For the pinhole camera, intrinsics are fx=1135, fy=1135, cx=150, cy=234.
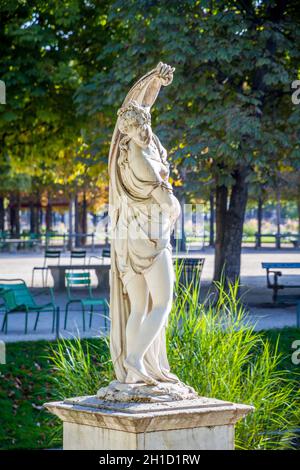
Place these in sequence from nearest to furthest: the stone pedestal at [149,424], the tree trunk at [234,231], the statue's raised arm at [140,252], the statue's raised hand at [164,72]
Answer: the stone pedestal at [149,424] → the statue's raised arm at [140,252] → the statue's raised hand at [164,72] → the tree trunk at [234,231]

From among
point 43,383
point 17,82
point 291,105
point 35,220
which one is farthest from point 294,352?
point 35,220

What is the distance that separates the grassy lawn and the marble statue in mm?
5107

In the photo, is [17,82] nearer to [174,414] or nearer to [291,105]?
[291,105]

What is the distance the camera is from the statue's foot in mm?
8906

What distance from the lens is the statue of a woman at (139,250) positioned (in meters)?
9.02

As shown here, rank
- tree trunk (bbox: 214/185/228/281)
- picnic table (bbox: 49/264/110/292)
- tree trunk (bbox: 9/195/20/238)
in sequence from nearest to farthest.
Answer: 1. tree trunk (bbox: 214/185/228/281)
2. picnic table (bbox: 49/264/110/292)
3. tree trunk (bbox: 9/195/20/238)

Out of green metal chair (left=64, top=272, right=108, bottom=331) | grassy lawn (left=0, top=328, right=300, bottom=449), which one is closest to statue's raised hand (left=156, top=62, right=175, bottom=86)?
grassy lawn (left=0, top=328, right=300, bottom=449)

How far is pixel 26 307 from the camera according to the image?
19469 mm

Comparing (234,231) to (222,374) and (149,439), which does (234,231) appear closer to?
(222,374)

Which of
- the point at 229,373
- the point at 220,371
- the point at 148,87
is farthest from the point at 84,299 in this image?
the point at 148,87

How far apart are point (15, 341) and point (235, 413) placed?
9513 millimetres

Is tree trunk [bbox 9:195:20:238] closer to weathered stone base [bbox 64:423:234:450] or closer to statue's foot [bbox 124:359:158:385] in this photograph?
weathered stone base [bbox 64:423:234:450]

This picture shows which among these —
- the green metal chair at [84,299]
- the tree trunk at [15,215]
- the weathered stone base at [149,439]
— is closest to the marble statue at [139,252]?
the weathered stone base at [149,439]

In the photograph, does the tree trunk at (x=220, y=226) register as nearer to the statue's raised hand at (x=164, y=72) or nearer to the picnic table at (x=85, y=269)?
the picnic table at (x=85, y=269)
